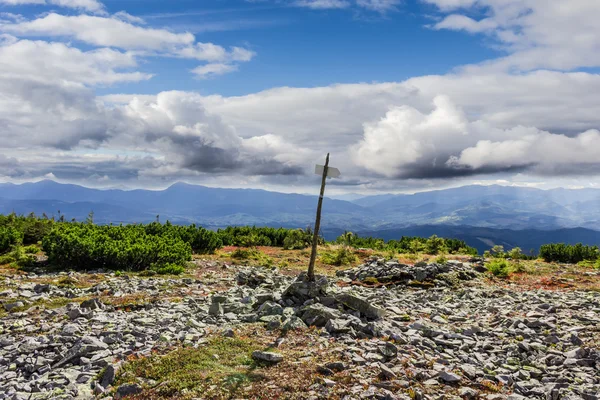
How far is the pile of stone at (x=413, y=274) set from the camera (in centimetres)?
2587

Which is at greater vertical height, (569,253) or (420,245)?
(569,253)

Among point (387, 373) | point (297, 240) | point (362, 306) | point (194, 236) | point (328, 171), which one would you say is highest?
point (328, 171)

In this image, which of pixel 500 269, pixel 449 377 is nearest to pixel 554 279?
pixel 500 269

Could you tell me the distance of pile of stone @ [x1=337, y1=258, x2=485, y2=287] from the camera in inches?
1018

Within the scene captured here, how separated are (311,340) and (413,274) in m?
15.9

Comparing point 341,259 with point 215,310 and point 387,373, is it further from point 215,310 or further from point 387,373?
point 387,373

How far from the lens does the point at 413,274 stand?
2655 centimetres

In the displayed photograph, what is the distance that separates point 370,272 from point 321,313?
14614 millimetres

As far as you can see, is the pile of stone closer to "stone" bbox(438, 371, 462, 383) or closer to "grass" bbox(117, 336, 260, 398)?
"stone" bbox(438, 371, 462, 383)

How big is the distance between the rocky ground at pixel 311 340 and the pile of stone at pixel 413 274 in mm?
4721

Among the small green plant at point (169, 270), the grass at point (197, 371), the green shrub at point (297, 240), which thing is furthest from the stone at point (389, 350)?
the green shrub at point (297, 240)

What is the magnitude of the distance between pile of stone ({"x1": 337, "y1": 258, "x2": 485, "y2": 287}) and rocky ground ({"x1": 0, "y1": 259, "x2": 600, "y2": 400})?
186 inches

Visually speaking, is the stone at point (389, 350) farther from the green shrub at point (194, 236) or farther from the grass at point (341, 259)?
the green shrub at point (194, 236)

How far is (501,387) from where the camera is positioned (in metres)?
9.87
